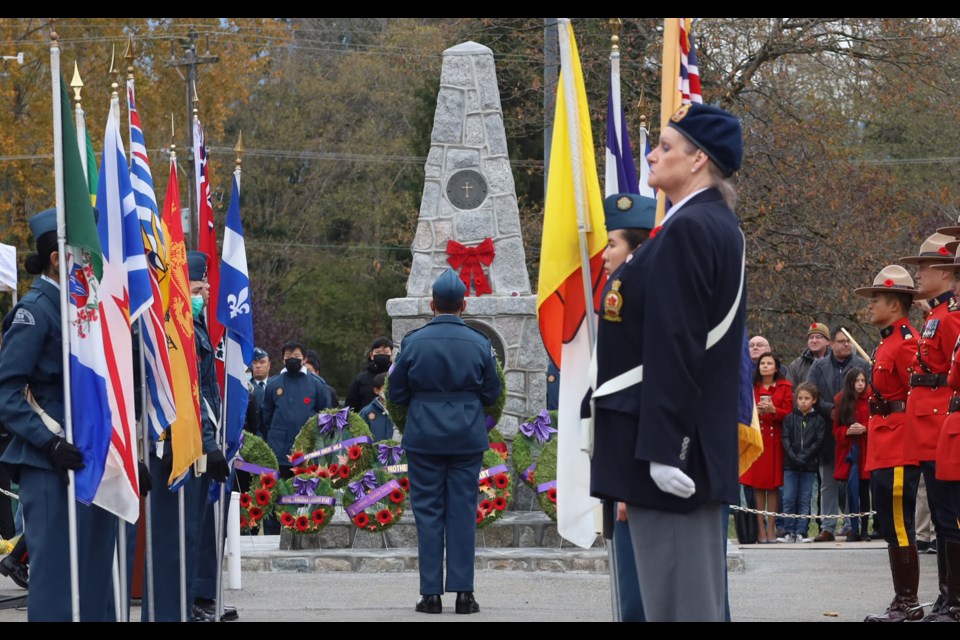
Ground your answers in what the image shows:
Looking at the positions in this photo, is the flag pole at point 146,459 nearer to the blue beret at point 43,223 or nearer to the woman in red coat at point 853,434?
the blue beret at point 43,223

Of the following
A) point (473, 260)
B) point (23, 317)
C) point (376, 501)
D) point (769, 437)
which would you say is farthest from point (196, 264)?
point (769, 437)

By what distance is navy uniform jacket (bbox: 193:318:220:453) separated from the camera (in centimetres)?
844

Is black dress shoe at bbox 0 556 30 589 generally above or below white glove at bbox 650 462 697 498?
below

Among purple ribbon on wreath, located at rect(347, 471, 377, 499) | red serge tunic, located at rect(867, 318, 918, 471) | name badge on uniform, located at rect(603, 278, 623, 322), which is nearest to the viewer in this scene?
name badge on uniform, located at rect(603, 278, 623, 322)

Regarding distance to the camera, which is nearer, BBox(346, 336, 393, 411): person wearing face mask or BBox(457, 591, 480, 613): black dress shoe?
BBox(457, 591, 480, 613): black dress shoe

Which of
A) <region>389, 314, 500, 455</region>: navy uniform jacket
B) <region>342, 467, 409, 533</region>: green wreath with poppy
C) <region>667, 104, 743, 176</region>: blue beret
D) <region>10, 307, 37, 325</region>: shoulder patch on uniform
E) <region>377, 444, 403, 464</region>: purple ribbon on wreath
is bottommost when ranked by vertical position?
<region>342, 467, 409, 533</region>: green wreath with poppy

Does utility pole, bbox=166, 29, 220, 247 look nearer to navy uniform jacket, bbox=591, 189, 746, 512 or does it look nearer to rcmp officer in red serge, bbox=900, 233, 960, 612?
rcmp officer in red serge, bbox=900, 233, 960, 612

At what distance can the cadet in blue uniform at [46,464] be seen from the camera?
643 centimetres

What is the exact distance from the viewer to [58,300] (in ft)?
22.3

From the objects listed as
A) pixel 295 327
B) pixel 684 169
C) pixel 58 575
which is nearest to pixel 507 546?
pixel 58 575

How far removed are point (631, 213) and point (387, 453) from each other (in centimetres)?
642

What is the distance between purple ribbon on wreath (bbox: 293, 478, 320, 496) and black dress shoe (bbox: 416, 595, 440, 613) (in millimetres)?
2920

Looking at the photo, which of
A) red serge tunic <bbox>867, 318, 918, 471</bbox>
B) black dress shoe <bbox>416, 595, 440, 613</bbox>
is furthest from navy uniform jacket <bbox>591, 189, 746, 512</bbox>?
black dress shoe <bbox>416, 595, 440, 613</bbox>

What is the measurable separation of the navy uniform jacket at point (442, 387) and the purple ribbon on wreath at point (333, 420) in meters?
2.70
